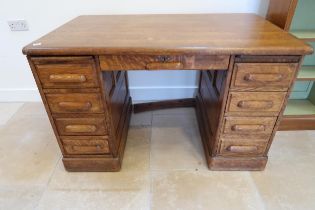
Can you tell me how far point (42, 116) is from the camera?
1775 mm

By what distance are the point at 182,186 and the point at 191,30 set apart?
857mm

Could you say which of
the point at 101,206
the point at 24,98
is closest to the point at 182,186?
the point at 101,206

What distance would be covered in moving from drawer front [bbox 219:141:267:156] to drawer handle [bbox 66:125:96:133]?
0.72m

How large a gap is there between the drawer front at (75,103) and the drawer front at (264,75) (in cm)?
67

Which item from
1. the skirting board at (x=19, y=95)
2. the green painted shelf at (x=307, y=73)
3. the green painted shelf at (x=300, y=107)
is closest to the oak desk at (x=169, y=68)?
the green painted shelf at (x=307, y=73)

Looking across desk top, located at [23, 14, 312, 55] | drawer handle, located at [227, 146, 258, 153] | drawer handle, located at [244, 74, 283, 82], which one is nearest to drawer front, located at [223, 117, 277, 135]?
drawer handle, located at [227, 146, 258, 153]

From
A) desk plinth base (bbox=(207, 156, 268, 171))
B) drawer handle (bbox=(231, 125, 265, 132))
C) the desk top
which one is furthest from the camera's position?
desk plinth base (bbox=(207, 156, 268, 171))

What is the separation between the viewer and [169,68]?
36.5 inches

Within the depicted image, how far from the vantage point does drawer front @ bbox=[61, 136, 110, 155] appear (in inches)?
45.3

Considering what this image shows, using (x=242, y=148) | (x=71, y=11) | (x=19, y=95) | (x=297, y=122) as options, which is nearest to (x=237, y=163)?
(x=242, y=148)

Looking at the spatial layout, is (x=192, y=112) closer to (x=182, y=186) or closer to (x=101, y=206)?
(x=182, y=186)

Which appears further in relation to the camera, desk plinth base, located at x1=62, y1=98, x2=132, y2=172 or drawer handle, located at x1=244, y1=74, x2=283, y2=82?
desk plinth base, located at x1=62, y1=98, x2=132, y2=172

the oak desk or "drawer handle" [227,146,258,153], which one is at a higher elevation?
the oak desk

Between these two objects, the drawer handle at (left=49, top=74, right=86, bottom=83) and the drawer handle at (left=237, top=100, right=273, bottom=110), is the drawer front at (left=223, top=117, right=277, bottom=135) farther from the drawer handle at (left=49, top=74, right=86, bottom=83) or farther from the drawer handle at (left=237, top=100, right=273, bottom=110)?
the drawer handle at (left=49, top=74, right=86, bottom=83)
